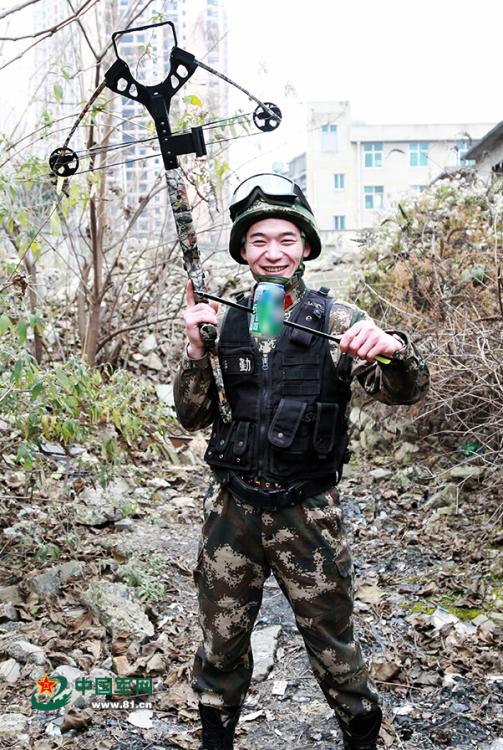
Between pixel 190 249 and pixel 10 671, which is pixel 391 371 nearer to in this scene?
pixel 190 249

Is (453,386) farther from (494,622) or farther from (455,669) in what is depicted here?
(455,669)

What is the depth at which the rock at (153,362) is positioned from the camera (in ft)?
30.3

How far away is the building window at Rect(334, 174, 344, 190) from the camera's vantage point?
126 ft

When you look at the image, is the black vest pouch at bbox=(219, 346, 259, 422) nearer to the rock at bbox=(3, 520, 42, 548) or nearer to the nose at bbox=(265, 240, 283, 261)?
the nose at bbox=(265, 240, 283, 261)

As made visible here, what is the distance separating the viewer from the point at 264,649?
3.52 m

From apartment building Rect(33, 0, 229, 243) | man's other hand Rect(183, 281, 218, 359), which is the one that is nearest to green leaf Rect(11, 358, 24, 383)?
man's other hand Rect(183, 281, 218, 359)

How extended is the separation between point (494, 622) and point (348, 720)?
1.54m

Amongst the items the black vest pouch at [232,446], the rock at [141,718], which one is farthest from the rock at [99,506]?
the black vest pouch at [232,446]

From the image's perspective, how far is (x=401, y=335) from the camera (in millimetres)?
2191

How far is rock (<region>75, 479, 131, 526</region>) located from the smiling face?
2598 mm

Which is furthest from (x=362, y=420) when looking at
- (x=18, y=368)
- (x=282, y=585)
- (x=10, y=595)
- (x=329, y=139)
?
(x=329, y=139)

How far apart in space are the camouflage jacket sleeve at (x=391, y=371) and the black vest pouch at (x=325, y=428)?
0.46ft

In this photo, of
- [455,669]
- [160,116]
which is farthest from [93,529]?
[160,116]

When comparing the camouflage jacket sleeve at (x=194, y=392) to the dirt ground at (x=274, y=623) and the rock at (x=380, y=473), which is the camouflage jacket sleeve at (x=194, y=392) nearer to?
the dirt ground at (x=274, y=623)
